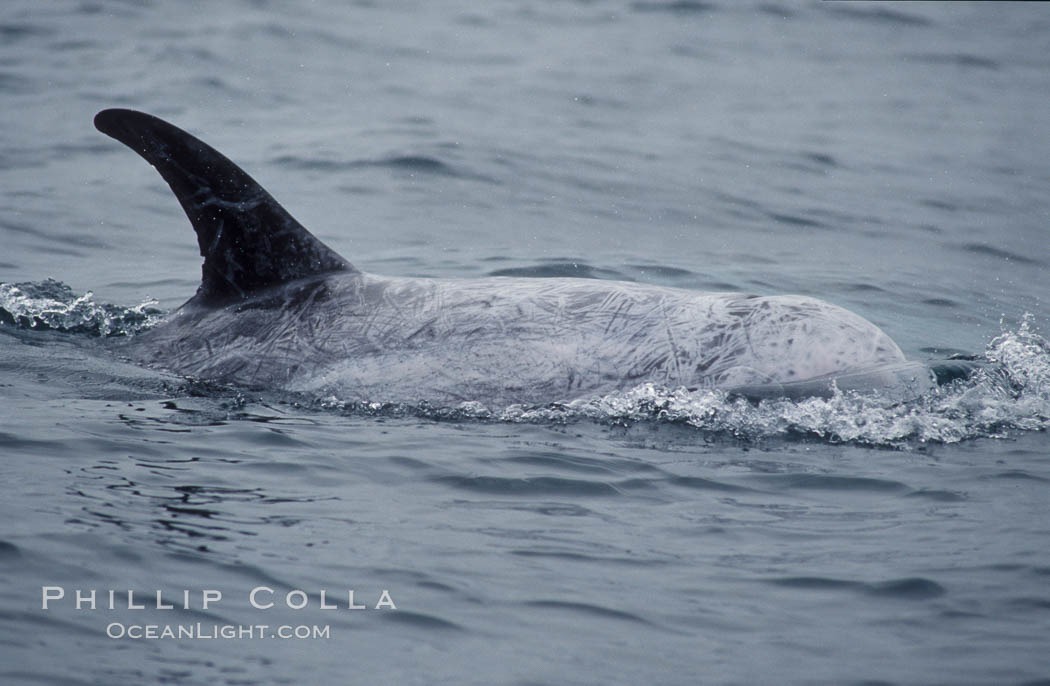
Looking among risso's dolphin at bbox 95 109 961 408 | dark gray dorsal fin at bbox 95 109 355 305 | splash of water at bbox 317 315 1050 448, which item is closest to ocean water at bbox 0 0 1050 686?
splash of water at bbox 317 315 1050 448

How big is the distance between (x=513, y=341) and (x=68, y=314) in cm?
375

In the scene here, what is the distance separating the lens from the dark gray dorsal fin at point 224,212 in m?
7.79

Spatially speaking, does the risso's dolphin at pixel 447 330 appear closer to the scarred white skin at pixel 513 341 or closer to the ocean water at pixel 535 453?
the scarred white skin at pixel 513 341

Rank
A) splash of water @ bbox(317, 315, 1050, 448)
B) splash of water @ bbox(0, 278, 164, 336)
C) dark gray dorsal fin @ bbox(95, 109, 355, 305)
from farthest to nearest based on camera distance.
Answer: splash of water @ bbox(0, 278, 164, 336) → dark gray dorsal fin @ bbox(95, 109, 355, 305) → splash of water @ bbox(317, 315, 1050, 448)

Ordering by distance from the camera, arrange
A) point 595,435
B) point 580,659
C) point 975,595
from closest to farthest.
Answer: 1. point 580,659
2. point 975,595
3. point 595,435

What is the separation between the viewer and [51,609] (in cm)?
495

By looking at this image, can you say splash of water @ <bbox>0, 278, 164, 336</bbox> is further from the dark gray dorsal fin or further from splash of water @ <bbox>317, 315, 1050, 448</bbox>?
splash of water @ <bbox>317, 315, 1050, 448</bbox>

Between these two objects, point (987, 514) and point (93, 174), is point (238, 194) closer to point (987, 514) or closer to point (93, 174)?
point (987, 514)

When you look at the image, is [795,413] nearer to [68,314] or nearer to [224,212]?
[224,212]

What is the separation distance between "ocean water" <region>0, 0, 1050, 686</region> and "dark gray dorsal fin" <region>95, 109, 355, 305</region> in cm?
78

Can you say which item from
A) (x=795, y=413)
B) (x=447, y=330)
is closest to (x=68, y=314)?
(x=447, y=330)

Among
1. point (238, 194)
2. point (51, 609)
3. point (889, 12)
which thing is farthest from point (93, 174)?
point (889, 12)

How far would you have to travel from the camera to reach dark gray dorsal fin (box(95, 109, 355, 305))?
7.79 m

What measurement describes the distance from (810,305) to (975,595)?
271 centimetres
